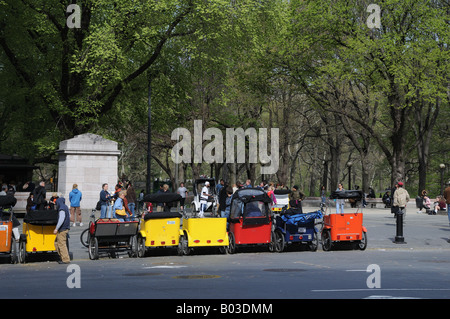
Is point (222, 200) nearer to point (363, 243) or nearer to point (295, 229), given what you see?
point (295, 229)

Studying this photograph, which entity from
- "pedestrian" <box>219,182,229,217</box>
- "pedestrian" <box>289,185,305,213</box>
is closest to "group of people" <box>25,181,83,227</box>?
"pedestrian" <box>219,182,229,217</box>

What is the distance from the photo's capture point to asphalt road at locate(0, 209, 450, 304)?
1093 cm

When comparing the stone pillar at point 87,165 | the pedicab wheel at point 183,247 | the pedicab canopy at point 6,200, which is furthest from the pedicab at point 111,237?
the stone pillar at point 87,165

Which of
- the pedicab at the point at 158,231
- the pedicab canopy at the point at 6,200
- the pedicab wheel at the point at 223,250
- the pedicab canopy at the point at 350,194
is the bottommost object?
the pedicab wheel at the point at 223,250

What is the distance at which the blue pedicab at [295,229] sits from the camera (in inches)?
759

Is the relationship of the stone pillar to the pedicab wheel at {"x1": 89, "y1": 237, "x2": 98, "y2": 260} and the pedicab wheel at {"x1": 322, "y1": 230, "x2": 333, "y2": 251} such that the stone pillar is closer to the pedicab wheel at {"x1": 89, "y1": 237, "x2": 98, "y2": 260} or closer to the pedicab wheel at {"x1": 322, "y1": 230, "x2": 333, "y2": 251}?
the pedicab wheel at {"x1": 89, "y1": 237, "x2": 98, "y2": 260}

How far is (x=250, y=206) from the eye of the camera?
63.9 feet

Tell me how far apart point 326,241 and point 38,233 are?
305 inches

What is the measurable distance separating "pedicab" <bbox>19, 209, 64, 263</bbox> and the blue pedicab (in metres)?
5.99

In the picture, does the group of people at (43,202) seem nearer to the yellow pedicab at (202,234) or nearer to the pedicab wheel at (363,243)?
the yellow pedicab at (202,234)

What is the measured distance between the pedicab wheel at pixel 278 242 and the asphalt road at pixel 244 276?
29 cm

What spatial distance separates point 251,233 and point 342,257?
281 centimetres

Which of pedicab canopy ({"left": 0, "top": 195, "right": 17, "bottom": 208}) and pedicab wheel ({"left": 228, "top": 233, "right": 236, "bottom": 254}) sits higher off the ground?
pedicab canopy ({"left": 0, "top": 195, "right": 17, "bottom": 208})

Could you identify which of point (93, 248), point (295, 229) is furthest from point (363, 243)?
point (93, 248)
